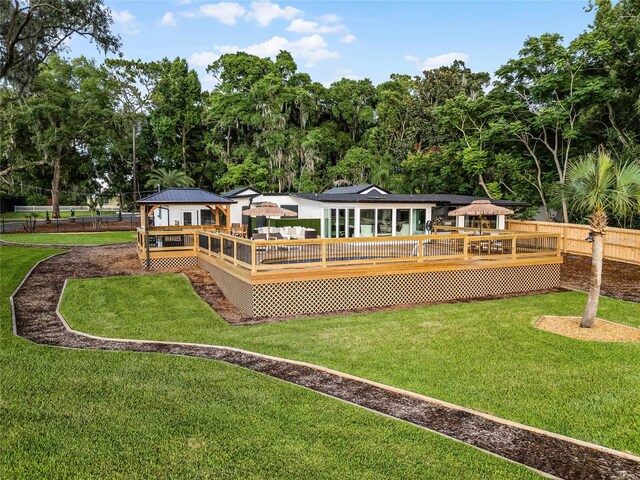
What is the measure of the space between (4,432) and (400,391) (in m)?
4.63

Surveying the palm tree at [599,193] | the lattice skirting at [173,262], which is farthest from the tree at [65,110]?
the palm tree at [599,193]

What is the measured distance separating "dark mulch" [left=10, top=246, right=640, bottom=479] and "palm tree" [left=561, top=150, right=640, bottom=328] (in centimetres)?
555

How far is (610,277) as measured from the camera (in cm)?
1484

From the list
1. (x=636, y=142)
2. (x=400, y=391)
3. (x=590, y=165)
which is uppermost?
(x=636, y=142)

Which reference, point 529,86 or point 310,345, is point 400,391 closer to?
point 310,345

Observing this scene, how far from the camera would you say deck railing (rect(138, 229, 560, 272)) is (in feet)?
35.0

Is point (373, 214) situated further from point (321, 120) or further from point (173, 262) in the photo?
point (321, 120)

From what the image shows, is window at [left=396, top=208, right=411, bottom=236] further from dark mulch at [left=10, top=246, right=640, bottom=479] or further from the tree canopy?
dark mulch at [left=10, top=246, right=640, bottom=479]

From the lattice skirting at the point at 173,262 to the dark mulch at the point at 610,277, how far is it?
13202 mm

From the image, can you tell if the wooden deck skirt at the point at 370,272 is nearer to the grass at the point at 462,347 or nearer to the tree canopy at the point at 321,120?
the grass at the point at 462,347

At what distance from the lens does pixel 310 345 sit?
8.04 metres

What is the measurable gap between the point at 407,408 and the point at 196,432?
8.49 ft

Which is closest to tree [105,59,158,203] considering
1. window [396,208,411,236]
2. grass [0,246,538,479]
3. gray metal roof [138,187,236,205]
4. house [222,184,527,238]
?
gray metal roof [138,187,236,205]

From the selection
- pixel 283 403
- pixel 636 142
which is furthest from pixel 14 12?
pixel 636 142
